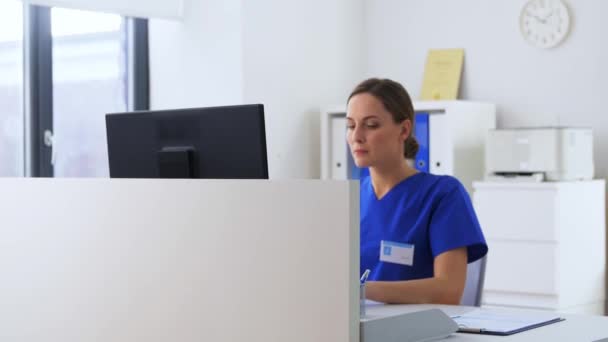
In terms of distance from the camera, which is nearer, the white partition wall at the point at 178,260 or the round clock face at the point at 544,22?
the white partition wall at the point at 178,260

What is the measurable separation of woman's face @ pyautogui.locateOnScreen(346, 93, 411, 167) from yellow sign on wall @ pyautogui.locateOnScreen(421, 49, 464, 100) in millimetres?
2681

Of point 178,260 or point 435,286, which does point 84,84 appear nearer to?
point 435,286

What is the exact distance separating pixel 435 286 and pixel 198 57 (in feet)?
9.92

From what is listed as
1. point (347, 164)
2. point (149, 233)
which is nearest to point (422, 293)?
point (149, 233)

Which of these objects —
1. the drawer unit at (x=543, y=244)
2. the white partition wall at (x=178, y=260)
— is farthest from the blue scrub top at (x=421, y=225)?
the drawer unit at (x=543, y=244)

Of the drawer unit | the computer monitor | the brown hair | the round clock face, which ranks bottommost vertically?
the drawer unit

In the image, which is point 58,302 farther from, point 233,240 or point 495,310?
point 495,310

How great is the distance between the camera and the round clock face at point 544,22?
A: 15.8 ft

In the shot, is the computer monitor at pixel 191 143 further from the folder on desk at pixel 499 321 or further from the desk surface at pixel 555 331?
the folder on desk at pixel 499 321

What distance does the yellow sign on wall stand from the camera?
5.12 meters

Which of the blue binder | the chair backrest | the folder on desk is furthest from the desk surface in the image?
the blue binder

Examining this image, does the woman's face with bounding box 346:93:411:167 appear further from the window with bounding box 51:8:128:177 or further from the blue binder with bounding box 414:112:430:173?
the window with bounding box 51:8:128:177

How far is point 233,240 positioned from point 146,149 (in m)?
0.66

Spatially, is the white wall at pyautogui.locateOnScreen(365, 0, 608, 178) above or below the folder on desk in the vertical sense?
above
